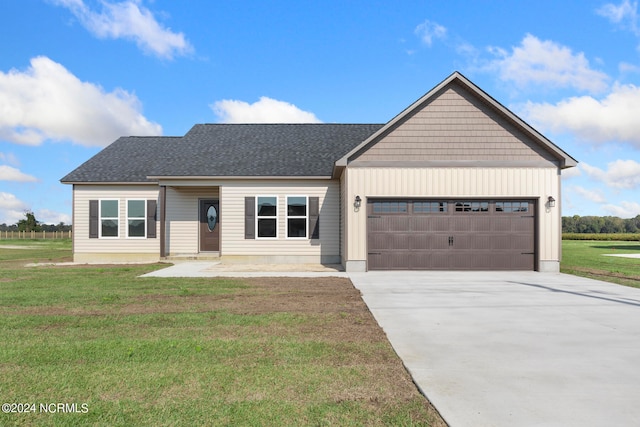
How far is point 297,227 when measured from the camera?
15703 millimetres

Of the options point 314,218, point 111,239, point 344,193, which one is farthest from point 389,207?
point 111,239

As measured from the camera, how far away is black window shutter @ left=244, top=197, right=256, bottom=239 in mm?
15578

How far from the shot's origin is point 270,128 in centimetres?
1991

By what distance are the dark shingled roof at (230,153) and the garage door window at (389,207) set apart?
3.21 meters

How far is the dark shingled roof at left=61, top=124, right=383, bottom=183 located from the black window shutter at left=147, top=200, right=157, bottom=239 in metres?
1.06

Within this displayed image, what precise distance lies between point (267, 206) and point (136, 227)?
19.1 ft

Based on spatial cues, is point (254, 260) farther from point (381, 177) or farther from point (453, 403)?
point (453, 403)

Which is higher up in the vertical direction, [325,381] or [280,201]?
[280,201]

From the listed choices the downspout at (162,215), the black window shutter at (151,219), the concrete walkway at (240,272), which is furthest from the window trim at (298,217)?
the black window shutter at (151,219)

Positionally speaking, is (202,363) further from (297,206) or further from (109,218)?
(109,218)

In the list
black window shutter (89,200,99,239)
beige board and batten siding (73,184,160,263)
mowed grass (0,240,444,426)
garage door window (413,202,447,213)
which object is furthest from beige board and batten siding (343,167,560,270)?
black window shutter (89,200,99,239)

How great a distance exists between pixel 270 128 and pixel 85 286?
12490 mm

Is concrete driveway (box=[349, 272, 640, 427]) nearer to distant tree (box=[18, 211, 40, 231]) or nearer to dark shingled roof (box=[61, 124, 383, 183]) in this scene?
dark shingled roof (box=[61, 124, 383, 183])

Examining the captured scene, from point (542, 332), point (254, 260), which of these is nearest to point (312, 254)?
point (254, 260)
